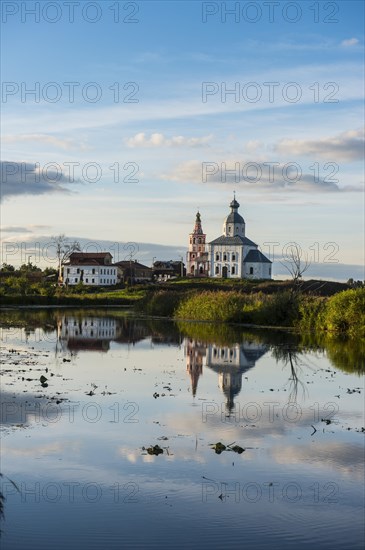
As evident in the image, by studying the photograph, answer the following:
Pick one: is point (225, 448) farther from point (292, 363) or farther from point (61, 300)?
point (61, 300)

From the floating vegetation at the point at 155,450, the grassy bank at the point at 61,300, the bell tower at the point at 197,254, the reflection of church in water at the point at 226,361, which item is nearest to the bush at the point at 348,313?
the reflection of church in water at the point at 226,361

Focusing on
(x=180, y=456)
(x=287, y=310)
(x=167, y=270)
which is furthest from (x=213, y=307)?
(x=167, y=270)

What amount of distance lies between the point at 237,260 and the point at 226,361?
113 metres

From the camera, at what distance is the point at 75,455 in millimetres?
14633

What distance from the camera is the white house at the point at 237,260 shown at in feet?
474

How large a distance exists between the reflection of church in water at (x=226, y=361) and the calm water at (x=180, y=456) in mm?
126

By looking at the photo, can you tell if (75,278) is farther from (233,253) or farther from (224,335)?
(224,335)

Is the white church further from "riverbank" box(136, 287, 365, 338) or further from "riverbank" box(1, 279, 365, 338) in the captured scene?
"riverbank" box(136, 287, 365, 338)

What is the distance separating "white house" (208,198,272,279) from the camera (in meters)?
144

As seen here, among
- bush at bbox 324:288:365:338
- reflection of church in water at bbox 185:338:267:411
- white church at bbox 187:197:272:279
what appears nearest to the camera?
reflection of church in water at bbox 185:338:267:411

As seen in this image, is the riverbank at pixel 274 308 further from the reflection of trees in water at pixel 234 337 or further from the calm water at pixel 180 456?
the calm water at pixel 180 456

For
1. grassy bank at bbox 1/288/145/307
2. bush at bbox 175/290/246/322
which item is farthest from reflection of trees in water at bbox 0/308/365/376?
grassy bank at bbox 1/288/145/307

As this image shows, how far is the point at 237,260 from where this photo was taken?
144 meters

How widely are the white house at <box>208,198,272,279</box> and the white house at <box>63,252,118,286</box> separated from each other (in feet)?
69.3
